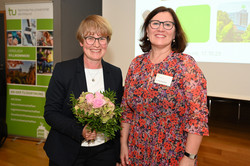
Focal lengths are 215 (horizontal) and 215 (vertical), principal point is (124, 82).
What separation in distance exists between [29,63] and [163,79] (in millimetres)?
3343

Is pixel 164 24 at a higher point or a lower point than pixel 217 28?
lower

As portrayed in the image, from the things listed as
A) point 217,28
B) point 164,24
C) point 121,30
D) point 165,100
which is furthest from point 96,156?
point 121,30

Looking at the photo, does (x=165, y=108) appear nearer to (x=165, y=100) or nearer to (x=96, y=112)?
(x=165, y=100)

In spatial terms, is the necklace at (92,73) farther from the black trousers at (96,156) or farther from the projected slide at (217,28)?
the projected slide at (217,28)

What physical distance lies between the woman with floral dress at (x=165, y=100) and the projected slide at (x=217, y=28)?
2.51 metres

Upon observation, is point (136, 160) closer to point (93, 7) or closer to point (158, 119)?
point (158, 119)

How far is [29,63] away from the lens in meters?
4.11

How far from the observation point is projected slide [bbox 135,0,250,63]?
364 cm

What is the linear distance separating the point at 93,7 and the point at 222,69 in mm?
A: 3297

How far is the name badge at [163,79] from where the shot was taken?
151 cm

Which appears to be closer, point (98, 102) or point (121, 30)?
point (98, 102)

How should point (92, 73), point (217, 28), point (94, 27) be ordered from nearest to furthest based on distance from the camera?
point (94, 27), point (92, 73), point (217, 28)

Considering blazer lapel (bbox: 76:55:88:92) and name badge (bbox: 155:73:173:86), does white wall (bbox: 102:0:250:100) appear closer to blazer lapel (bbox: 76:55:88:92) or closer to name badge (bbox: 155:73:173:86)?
name badge (bbox: 155:73:173:86)

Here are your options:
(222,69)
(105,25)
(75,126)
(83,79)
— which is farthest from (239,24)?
(75,126)
